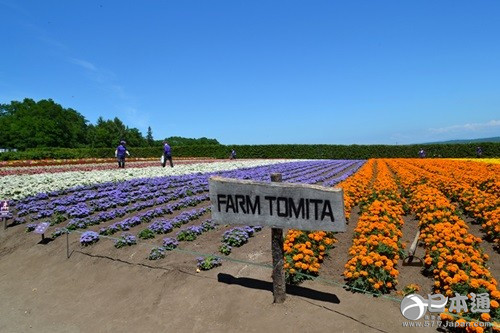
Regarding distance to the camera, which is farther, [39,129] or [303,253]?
[39,129]

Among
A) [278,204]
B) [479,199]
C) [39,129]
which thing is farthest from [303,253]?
[39,129]

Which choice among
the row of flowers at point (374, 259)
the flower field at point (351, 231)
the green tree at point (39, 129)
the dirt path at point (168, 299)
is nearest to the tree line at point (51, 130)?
the green tree at point (39, 129)

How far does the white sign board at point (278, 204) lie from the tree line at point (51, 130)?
9151 centimetres

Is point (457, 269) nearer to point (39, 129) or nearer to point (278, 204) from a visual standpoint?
point (278, 204)

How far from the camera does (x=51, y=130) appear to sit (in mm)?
84562

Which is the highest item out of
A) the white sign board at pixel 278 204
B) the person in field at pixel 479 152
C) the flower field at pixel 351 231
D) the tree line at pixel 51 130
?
the tree line at pixel 51 130

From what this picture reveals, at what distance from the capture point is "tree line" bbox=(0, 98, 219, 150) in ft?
267

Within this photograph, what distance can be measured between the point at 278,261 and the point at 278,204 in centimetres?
88

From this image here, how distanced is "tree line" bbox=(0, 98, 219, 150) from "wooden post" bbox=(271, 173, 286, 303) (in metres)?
92.1

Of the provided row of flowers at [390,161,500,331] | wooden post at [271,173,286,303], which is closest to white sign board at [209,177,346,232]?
wooden post at [271,173,286,303]

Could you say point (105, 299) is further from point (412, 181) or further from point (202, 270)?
point (412, 181)

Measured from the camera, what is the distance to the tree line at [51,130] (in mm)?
81500

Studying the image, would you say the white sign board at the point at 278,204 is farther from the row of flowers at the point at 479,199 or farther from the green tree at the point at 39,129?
the green tree at the point at 39,129

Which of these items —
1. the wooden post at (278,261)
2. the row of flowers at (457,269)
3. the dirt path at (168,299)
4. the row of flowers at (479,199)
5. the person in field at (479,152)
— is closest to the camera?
the row of flowers at (457,269)
